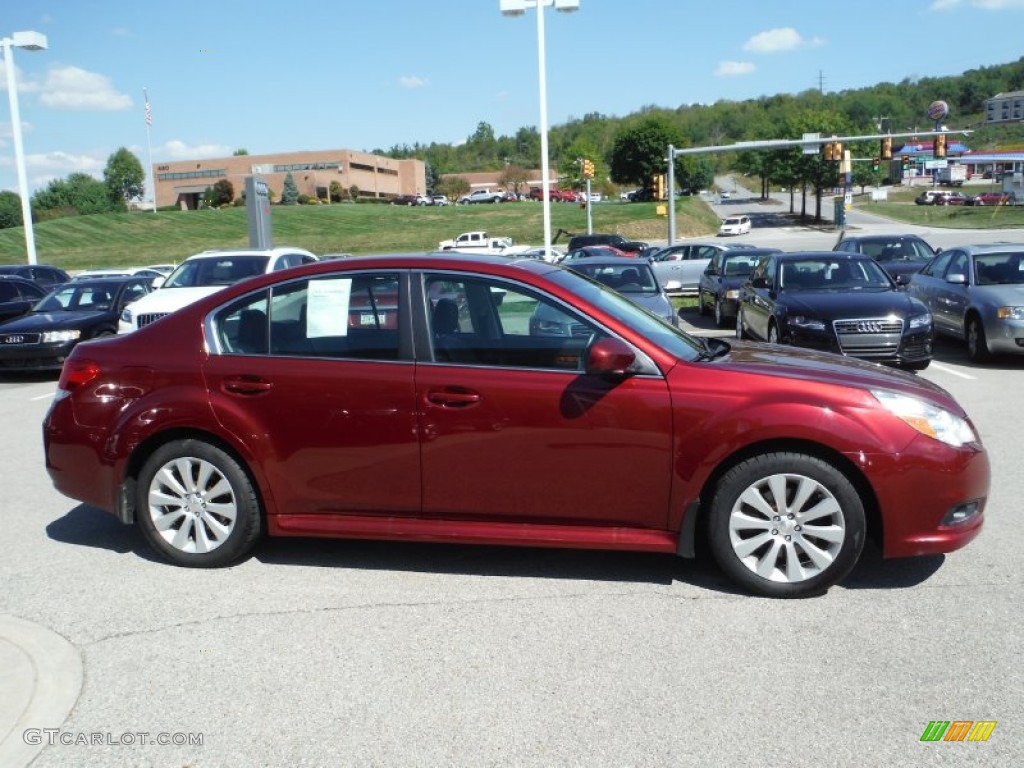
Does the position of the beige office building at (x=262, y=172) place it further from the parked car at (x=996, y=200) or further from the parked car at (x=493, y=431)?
the parked car at (x=493, y=431)

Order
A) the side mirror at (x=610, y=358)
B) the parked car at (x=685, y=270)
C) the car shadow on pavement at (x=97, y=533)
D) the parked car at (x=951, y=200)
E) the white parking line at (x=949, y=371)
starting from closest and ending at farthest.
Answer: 1. the side mirror at (x=610, y=358)
2. the car shadow on pavement at (x=97, y=533)
3. the white parking line at (x=949, y=371)
4. the parked car at (x=685, y=270)
5. the parked car at (x=951, y=200)

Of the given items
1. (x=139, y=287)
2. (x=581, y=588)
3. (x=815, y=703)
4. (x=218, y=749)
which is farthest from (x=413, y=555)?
(x=139, y=287)

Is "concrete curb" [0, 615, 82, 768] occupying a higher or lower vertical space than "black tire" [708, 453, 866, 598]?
lower

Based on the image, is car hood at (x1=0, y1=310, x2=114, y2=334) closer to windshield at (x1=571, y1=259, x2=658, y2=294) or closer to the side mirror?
windshield at (x1=571, y1=259, x2=658, y2=294)

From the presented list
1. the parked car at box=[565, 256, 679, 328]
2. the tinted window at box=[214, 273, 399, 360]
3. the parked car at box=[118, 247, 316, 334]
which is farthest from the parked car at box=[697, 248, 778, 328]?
the tinted window at box=[214, 273, 399, 360]

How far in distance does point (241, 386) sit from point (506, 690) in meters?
2.25

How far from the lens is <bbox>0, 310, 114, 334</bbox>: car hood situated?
44.4ft

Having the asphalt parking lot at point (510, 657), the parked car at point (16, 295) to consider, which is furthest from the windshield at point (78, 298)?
the asphalt parking lot at point (510, 657)

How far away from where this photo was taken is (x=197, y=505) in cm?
507

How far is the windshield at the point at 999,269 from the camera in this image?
12.7 metres

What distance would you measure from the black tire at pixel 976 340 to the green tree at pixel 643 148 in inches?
3653

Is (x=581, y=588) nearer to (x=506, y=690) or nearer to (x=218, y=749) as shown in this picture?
(x=506, y=690)

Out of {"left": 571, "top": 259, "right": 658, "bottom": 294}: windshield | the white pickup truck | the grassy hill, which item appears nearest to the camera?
{"left": 571, "top": 259, "right": 658, "bottom": 294}: windshield

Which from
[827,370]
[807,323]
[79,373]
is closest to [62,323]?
[79,373]
